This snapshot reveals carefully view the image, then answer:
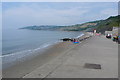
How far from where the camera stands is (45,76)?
5633mm

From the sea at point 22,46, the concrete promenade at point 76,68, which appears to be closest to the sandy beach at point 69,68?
the concrete promenade at point 76,68

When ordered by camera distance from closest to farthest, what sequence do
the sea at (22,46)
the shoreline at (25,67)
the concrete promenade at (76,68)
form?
the concrete promenade at (76,68)
the shoreline at (25,67)
the sea at (22,46)

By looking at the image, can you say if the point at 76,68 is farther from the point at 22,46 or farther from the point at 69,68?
the point at 22,46

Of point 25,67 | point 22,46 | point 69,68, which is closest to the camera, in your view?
point 69,68

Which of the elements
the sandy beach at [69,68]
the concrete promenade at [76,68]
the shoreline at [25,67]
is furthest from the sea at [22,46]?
the concrete promenade at [76,68]

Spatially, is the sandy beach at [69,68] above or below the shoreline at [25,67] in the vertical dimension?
above

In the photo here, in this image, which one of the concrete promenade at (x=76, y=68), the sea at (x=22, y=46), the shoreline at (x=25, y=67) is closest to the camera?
the concrete promenade at (x=76, y=68)

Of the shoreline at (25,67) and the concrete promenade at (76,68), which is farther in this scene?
the shoreline at (25,67)

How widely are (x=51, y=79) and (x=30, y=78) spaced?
0.76 meters

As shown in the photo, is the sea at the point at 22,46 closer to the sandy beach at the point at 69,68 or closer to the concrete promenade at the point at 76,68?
the sandy beach at the point at 69,68

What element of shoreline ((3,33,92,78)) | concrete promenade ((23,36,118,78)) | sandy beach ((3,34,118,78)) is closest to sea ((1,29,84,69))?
shoreline ((3,33,92,78))

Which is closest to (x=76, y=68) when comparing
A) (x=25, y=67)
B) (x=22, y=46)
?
(x=25, y=67)

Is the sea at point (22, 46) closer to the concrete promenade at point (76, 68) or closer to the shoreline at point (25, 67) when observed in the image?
the shoreline at point (25, 67)

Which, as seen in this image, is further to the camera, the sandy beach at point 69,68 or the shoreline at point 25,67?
the shoreline at point 25,67
